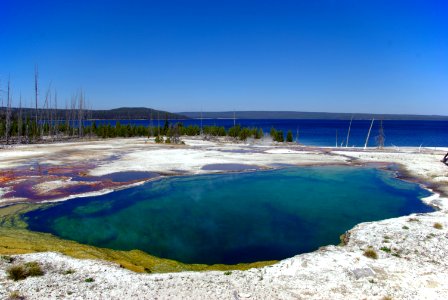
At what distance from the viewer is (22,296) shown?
11062mm

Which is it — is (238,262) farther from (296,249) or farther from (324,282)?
(324,282)

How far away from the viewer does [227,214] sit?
81.0 feet

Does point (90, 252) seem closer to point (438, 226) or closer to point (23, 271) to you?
point (23, 271)

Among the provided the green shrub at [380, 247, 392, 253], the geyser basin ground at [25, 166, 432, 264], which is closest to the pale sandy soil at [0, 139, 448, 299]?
the green shrub at [380, 247, 392, 253]

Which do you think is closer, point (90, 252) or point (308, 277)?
point (308, 277)

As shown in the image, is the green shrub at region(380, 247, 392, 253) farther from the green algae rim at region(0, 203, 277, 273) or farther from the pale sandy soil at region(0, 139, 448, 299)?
the green algae rim at region(0, 203, 277, 273)

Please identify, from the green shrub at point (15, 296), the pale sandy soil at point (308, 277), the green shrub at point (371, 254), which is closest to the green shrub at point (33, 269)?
the pale sandy soil at point (308, 277)

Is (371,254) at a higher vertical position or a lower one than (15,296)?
higher

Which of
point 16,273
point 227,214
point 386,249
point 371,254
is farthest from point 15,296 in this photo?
point 386,249

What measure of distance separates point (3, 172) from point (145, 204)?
19815 millimetres

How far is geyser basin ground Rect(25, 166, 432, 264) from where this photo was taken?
18.7 metres

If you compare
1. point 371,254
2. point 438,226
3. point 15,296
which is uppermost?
point 438,226

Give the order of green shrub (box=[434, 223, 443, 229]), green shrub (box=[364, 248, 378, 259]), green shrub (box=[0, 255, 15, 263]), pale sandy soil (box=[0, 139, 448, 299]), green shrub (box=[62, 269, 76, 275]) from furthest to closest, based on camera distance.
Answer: green shrub (box=[434, 223, 443, 229]) < green shrub (box=[364, 248, 378, 259]) < green shrub (box=[0, 255, 15, 263]) < green shrub (box=[62, 269, 76, 275]) < pale sandy soil (box=[0, 139, 448, 299])

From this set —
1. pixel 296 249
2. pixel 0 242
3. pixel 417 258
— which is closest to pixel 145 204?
pixel 0 242
